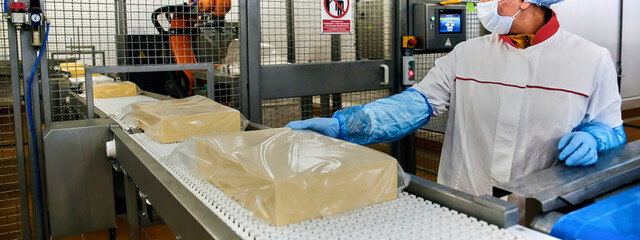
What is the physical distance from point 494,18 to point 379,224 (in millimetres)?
1105

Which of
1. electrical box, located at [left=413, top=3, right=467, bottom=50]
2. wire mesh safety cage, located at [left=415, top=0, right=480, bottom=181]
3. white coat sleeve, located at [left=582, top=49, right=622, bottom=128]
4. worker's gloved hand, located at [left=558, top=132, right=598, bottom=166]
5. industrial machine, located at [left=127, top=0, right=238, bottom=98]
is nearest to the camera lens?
worker's gloved hand, located at [left=558, top=132, right=598, bottom=166]

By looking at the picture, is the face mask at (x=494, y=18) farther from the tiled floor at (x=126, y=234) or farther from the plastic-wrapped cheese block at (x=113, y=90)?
the tiled floor at (x=126, y=234)

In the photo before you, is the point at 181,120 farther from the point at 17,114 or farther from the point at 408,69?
the point at 408,69

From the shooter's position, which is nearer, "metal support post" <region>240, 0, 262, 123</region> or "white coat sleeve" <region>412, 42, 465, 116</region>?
"white coat sleeve" <region>412, 42, 465, 116</region>

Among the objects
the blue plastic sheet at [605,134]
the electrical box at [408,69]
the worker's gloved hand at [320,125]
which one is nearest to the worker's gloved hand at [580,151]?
the blue plastic sheet at [605,134]

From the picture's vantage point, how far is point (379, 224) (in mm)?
859

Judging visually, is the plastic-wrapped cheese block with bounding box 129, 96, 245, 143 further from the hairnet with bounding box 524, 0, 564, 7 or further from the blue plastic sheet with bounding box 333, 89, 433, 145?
the hairnet with bounding box 524, 0, 564, 7

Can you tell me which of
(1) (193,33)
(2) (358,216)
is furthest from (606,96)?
(1) (193,33)

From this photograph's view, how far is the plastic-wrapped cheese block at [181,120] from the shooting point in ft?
5.26

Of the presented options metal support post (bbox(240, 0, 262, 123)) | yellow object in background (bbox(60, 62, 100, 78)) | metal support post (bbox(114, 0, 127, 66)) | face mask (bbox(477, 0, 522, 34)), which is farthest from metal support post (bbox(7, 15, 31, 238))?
face mask (bbox(477, 0, 522, 34))

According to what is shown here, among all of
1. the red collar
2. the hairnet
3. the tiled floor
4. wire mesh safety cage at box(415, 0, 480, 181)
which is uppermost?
the hairnet

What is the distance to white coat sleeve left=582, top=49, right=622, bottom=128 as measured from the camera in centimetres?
160

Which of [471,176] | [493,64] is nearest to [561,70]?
[493,64]

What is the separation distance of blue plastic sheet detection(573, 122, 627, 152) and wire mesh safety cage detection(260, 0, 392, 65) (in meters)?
1.48
